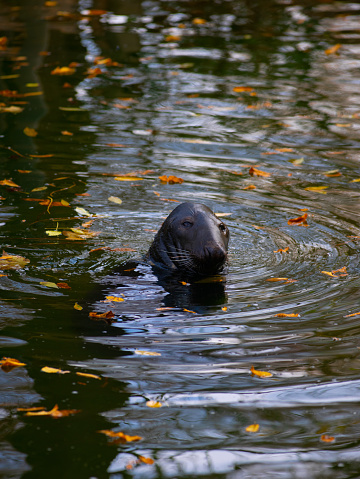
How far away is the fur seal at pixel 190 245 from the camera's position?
22.4 ft

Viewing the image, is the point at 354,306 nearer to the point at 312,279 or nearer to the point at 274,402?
the point at 312,279

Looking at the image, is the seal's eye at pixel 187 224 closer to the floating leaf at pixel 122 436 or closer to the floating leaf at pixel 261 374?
the floating leaf at pixel 261 374

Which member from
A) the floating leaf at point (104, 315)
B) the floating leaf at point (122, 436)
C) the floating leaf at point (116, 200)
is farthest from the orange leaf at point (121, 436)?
the floating leaf at point (116, 200)

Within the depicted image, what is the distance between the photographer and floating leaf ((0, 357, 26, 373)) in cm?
505

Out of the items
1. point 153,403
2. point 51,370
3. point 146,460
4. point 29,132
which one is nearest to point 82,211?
point 29,132

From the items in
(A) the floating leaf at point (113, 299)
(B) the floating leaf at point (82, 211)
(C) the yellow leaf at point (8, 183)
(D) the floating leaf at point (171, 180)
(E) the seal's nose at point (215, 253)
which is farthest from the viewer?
(D) the floating leaf at point (171, 180)

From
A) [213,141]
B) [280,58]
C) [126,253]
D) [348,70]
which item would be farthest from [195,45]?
[126,253]

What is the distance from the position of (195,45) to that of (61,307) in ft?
40.3

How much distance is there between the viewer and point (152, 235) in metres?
8.39

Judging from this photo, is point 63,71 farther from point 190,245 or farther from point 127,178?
point 190,245

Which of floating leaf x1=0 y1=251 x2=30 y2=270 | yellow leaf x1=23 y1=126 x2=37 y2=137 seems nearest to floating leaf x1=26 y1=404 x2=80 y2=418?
floating leaf x1=0 y1=251 x2=30 y2=270

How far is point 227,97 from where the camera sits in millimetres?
13719

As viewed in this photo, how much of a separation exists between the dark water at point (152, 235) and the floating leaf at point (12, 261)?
0.14 m

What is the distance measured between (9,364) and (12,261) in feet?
7.76
